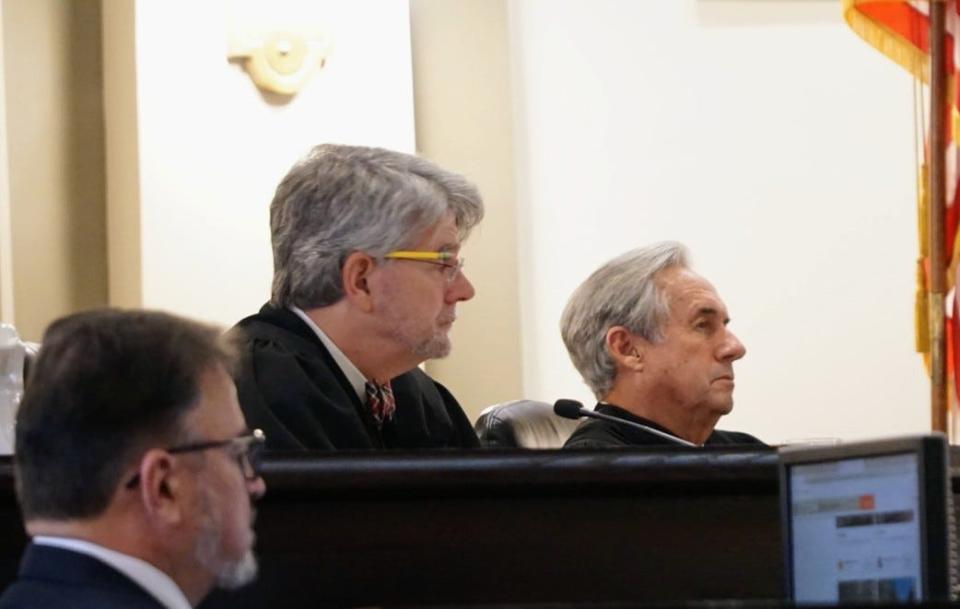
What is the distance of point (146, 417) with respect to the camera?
1.73m

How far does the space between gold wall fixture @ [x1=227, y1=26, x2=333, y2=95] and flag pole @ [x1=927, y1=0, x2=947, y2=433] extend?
163cm

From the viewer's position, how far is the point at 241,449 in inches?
71.7

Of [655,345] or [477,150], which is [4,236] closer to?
[477,150]

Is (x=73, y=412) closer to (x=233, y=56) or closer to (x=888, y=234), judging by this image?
(x=233, y=56)

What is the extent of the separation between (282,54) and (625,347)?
2.05 m

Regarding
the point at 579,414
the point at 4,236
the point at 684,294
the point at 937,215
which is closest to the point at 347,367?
the point at 579,414

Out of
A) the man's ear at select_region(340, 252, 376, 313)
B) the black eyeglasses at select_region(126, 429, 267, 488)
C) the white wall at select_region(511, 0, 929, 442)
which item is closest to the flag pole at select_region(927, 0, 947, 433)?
the white wall at select_region(511, 0, 929, 442)

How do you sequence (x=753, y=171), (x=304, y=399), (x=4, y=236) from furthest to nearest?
(x=753, y=171) < (x=4, y=236) < (x=304, y=399)

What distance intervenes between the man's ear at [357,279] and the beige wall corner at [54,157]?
6.71 feet

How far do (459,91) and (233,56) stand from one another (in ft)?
2.44

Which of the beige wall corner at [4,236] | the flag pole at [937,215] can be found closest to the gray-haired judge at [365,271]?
the beige wall corner at [4,236]

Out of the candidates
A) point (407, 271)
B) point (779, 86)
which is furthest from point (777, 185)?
point (407, 271)

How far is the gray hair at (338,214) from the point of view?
3.11 m

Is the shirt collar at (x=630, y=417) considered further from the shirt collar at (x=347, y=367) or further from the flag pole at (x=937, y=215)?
the flag pole at (x=937, y=215)
